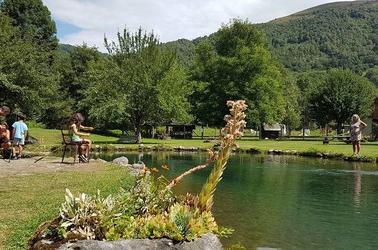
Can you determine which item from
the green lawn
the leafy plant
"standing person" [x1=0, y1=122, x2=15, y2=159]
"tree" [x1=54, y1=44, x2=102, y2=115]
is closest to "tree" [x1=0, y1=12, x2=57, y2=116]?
"standing person" [x1=0, y1=122, x2=15, y2=159]

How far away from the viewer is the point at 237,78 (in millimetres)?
70438

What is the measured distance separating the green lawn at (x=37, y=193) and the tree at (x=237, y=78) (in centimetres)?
4911

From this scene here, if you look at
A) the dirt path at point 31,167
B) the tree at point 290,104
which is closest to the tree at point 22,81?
the dirt path at point 31,167

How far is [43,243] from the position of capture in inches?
294

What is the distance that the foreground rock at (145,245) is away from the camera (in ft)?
23.2

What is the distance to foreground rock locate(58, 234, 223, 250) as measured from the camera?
708 centimetres

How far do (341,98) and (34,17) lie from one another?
5388cm

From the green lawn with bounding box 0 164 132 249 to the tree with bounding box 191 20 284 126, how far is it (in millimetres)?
49113

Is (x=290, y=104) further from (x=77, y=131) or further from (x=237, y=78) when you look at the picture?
(x=77, y=131)

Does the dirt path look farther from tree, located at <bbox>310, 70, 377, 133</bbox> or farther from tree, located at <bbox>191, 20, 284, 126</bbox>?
tree, located at <bbox>310, 70, 377, 133</bbox>

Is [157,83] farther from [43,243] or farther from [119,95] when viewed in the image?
[43,243]

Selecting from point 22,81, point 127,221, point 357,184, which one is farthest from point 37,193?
point 22,81

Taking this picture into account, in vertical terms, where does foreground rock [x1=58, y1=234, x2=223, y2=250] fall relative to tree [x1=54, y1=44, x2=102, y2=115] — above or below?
below

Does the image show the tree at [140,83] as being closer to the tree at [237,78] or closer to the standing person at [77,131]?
the tree at [237,78]
